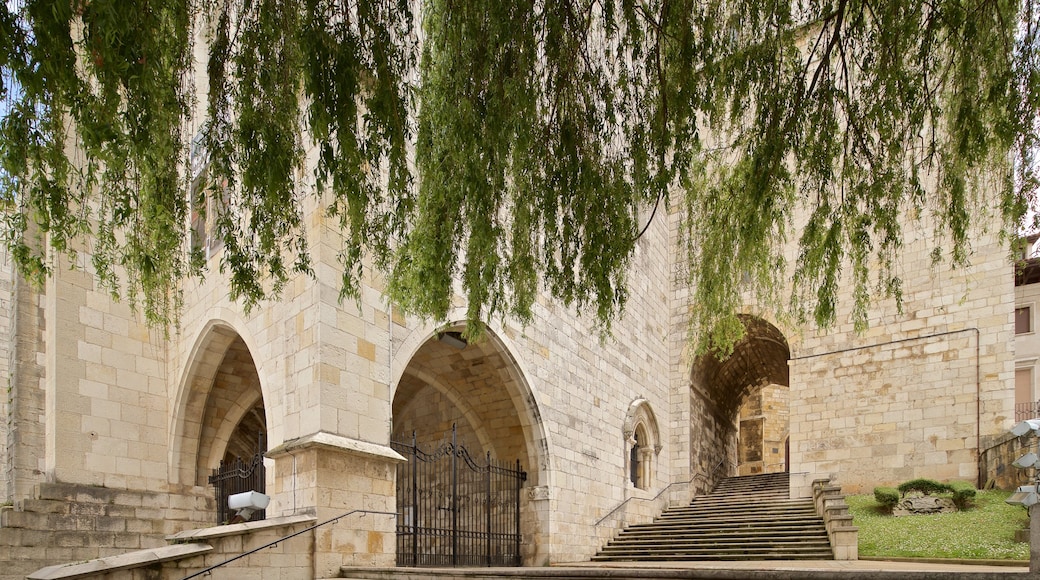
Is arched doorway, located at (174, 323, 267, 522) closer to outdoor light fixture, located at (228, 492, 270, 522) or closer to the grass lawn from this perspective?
outdoor light fixture, located at (228, 492, 270, 522)

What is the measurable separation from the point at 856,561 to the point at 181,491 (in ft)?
28.3

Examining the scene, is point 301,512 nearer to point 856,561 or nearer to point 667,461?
point 856,561

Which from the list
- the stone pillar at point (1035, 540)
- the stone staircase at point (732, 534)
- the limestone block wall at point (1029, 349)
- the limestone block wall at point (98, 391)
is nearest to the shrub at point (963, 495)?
the stone staircase at point (732, 534)

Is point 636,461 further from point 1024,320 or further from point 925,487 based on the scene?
point 1024,320

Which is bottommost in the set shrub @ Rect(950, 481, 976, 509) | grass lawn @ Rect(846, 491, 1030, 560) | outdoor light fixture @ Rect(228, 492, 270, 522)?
grass lawn @ Rect(846, 491, 1030, 560)

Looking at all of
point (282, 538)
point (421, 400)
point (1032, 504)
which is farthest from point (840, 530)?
point (282, 538)

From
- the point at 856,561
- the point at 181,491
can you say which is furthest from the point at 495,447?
the point at 856,561

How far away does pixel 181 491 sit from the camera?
9.77 meters

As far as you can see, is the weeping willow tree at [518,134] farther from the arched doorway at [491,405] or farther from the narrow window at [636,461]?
the narrow window at [636,461]

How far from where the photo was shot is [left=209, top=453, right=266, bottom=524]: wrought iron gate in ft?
27.8

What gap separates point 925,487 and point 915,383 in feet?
8.05

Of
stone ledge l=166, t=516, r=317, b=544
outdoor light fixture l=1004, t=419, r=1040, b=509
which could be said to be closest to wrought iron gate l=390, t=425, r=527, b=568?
stone ledge l=166, t=516, r=317, b=544

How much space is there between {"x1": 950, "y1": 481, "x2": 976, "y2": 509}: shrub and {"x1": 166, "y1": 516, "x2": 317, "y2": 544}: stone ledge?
9562 millimetres

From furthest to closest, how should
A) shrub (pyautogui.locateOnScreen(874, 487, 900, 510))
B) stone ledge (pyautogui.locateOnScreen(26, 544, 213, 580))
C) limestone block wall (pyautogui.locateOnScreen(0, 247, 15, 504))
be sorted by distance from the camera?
1. shrub (pyautogui.locateOnScreen(874, 487, 900, 510))
2. limestone block wall (pyautogui.locateOnScreen(0, 247, 15, 504))
3. stone ledge (pyautogui.locateOnScreen(26, 544, 213, 580))
